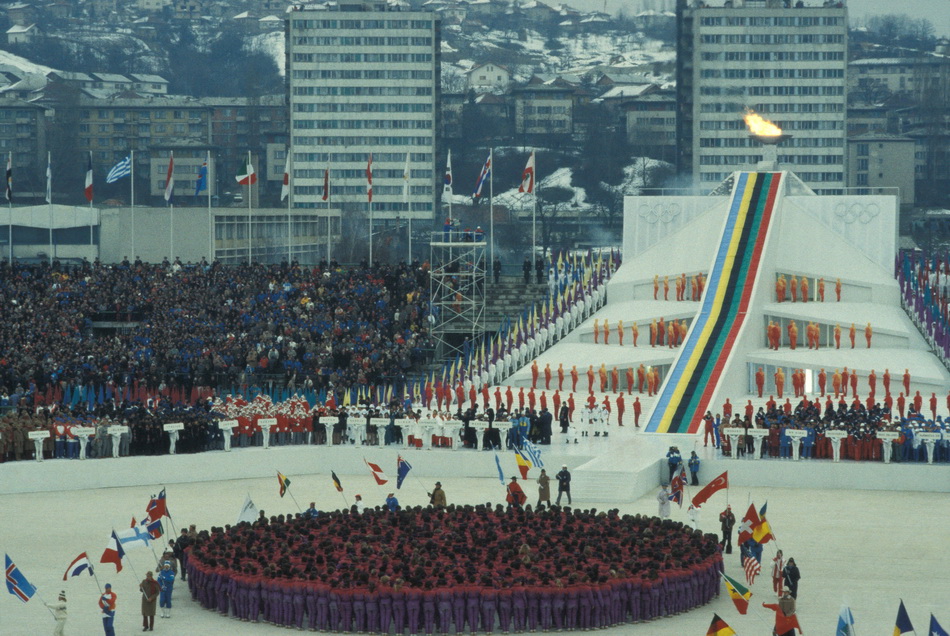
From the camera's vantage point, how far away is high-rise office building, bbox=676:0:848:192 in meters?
129

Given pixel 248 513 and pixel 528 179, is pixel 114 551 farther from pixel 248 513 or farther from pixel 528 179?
pixel 528 179

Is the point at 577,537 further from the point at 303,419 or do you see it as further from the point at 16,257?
the point at 16,257

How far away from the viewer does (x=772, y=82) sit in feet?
427

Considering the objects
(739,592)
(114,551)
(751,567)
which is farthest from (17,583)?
(751,567)

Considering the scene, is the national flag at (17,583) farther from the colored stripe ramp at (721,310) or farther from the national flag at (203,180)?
the national flag at (203,180)

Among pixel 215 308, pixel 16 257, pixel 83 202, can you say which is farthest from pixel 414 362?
pixel 83 202

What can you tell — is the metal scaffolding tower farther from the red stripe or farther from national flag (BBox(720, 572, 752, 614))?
national flag (BBox(720, 572, 752, 614))

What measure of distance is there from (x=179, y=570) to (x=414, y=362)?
2213 cm

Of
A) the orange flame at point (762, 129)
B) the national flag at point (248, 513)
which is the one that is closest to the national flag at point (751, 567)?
the national flag at point (248, 513)

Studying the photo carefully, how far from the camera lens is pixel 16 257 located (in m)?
80.4

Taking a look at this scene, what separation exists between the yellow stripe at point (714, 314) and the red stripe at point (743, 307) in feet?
2.05

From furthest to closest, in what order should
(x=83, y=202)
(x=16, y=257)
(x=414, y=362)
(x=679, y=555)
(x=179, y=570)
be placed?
(x=83, y=202), (x=16, y=257), (x=414, y=362), (x=179, y=570), (x=679, y=555)

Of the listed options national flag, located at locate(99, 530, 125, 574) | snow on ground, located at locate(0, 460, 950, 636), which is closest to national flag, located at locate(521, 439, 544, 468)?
snow on ground, located at locate(0, 460, 950, 636)

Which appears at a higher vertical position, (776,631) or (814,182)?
(814,182)
